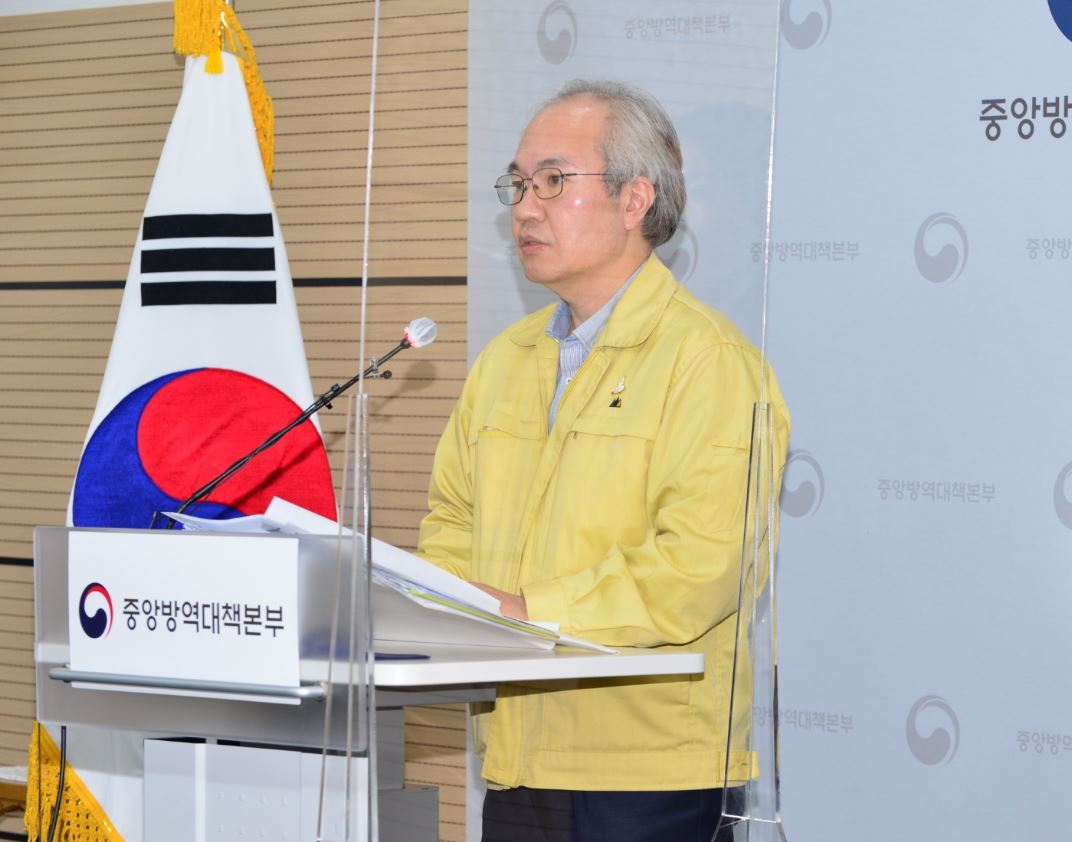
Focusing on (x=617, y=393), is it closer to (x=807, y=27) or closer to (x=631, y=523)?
(x=631, y=523)

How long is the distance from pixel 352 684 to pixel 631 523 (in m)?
0.52

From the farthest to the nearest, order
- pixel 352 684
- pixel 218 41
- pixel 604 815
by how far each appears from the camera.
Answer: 1. pixel 218 41
2. pixel 604 815
3. pixel 352 684

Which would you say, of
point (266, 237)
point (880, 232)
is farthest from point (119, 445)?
point (880, 232)

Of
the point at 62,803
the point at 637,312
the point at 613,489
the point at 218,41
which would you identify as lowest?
the point at 62,803

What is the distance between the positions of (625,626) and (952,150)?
1521 mm

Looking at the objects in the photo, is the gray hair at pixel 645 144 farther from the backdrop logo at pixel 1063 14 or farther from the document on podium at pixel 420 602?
the backdrop logo at pixel 1063 14

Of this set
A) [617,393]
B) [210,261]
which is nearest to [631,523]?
[617,393]

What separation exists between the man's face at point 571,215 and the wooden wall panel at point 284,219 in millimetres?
116

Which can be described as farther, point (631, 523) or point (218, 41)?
point (218, 41)

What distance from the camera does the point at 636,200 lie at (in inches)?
68.7

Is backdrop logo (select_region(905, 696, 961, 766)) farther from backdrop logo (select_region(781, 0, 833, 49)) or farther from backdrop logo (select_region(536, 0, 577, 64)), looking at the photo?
backdrop logo (select_region(536, 0, 577, 64))

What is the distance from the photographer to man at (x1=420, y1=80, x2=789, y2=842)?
1630 millimetres

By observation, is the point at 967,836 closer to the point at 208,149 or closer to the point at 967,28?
the point at 967,28

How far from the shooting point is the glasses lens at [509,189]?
1.75 meters
